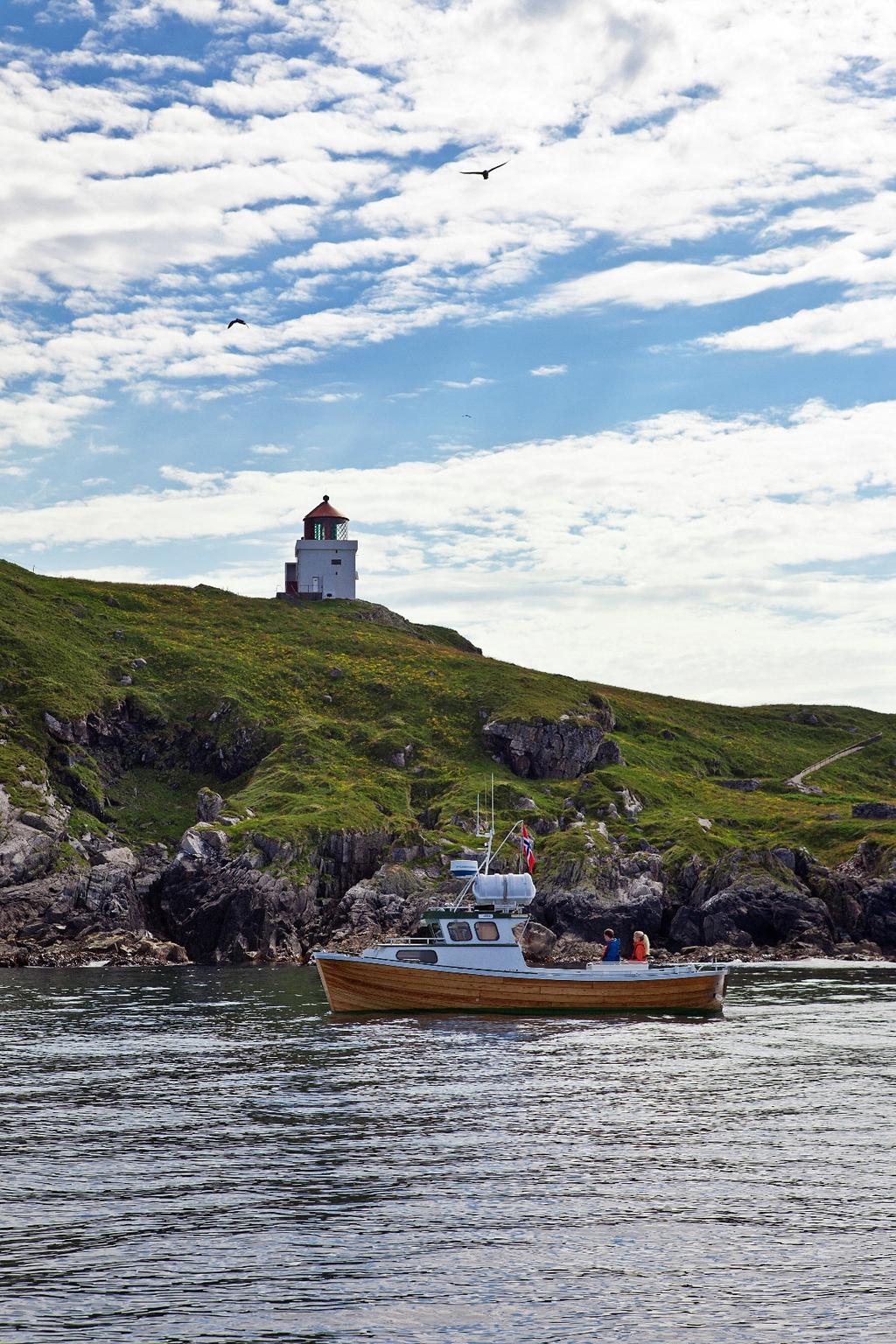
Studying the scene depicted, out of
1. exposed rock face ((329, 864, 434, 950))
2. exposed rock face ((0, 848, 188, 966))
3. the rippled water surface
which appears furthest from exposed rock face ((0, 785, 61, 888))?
the rippled water surface

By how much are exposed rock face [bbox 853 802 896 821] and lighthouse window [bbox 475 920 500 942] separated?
357 feet

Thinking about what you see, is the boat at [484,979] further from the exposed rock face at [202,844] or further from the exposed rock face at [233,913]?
the exposed rock face at [202,844]

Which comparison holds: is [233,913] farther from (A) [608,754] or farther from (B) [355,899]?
(A) [608,754]

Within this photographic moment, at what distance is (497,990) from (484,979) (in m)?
1.06

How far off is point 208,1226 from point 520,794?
454 feet

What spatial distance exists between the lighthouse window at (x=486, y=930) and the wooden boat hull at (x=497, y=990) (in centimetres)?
Answer: 209

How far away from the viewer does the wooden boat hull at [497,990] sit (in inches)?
2709

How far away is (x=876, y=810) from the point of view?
6654 inches

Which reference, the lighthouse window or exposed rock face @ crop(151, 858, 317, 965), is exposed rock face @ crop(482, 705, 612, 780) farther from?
the lighthouse window

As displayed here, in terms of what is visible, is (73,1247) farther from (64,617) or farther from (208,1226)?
(64,617)

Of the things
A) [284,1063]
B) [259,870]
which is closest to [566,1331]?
[284,1063]

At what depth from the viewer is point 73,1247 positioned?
27109 mm

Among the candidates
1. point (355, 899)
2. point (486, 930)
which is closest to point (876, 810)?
point (355, 899)

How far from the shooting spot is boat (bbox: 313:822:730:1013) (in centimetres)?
6888
